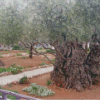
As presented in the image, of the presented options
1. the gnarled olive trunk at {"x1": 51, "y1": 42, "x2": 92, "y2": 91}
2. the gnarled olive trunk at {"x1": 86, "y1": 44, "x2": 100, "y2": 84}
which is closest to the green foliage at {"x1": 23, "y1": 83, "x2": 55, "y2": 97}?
the gnarled olive trunk at {"x1": 51, "y1": 42, "x2": 92, "y2": 91}

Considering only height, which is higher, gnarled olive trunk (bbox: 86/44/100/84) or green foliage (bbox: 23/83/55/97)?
gnarled olive trunk (bbox: 86/44/100/84)

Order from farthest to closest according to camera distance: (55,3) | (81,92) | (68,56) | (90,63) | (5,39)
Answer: (90,63)
(68,56)
(81,92)
(5,39)
(55,3)

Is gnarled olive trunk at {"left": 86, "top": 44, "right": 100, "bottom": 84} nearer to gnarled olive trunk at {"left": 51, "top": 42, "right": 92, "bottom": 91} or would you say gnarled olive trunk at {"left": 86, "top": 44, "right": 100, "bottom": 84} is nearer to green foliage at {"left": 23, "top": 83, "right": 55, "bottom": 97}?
gnarled olive trunk at {"left": 51, "top": 42, "right": 92, "bottom": 91}

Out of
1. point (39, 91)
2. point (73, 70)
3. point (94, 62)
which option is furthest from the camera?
point (94, 62)

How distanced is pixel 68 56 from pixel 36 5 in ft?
10.5

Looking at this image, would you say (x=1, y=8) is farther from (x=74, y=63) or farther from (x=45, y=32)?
(x=74, y=63)

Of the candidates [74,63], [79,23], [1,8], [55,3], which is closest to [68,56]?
[74,63]

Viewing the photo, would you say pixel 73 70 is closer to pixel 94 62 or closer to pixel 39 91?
pixel 94 62

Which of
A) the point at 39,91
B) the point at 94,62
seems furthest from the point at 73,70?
the point at 39,91

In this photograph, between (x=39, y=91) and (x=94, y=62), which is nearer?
(x=39, y=91)

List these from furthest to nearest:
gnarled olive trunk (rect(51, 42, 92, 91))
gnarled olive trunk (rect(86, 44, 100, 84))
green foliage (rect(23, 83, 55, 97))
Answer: gnarled olive trunk (rect(86, 44, 100, 84))
gnarled olive trunk (rect(51, 42, 92, 91))
green foliage (rect(23, 83, 55, 97))

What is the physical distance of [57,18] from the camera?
5512 millimetres

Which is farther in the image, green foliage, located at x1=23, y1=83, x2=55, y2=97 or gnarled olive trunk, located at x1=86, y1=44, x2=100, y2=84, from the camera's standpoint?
gnarled olive trunk, located at x1=86, y1=44, x2=100, y2=84

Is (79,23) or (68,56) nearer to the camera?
(79,23)
